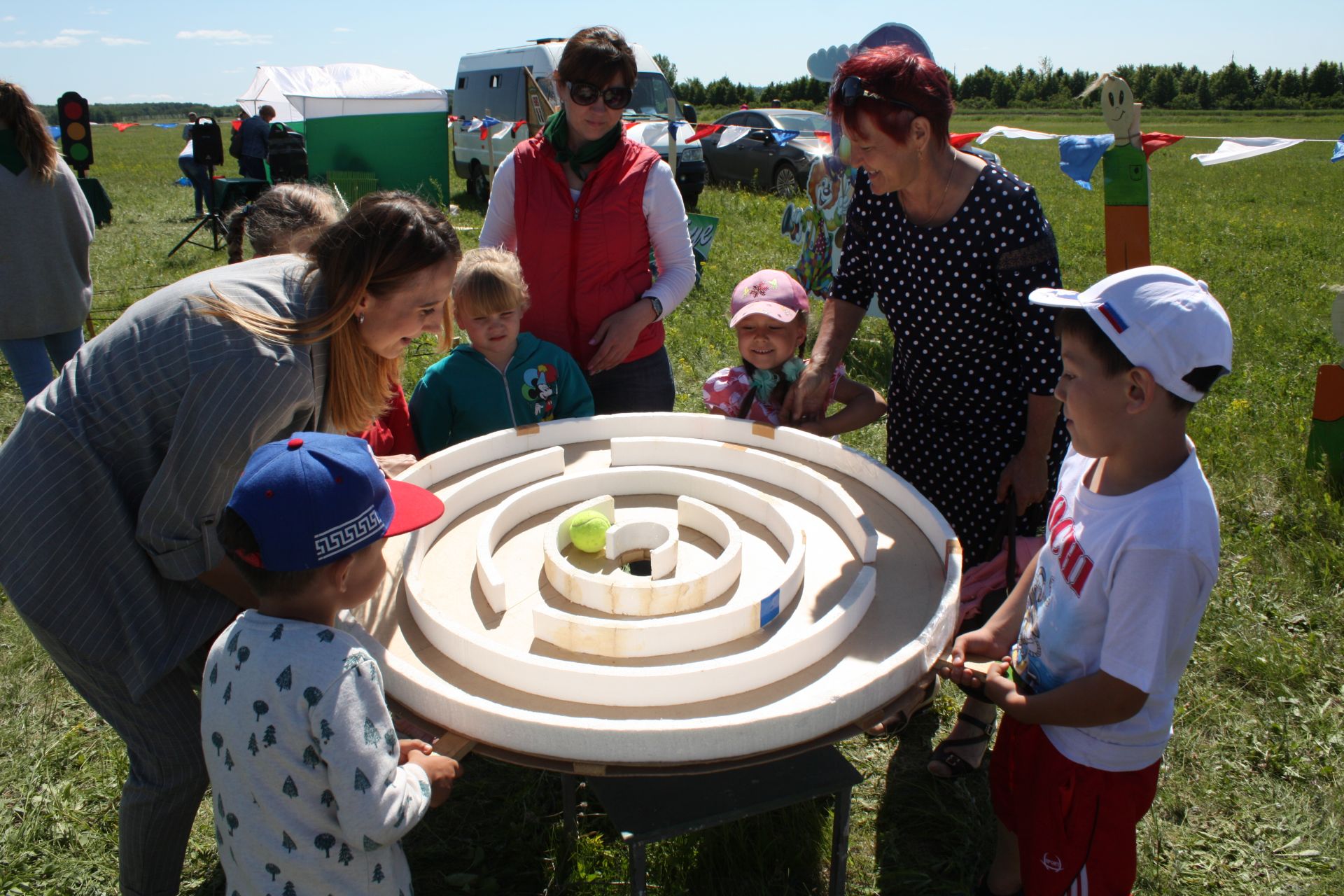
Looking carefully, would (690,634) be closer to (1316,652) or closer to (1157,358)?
(1157,358)

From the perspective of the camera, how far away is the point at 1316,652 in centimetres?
444

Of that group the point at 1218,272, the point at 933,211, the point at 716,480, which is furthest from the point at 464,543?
the point at 1218,272

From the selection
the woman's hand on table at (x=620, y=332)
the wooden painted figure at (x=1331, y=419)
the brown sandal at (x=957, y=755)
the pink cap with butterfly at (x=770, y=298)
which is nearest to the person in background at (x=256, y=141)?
the woman's hand on table at (x=620, y=332)

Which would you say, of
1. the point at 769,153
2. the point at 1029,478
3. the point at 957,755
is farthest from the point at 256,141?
the point at 1029,478

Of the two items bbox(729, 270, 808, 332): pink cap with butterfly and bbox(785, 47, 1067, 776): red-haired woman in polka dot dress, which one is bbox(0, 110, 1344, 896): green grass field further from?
bbox(729, 270, 808, 332): pink cap with butterfly

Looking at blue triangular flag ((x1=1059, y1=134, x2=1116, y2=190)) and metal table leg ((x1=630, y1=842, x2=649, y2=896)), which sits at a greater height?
blue triangular flag ((x1=1059, y1=134, x2=1116, y2=190))

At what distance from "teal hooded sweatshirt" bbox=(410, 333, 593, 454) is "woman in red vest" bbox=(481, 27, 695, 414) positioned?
0.16m

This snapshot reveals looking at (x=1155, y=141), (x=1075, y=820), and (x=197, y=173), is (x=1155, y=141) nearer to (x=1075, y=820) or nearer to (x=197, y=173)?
(x=1075, y=820)

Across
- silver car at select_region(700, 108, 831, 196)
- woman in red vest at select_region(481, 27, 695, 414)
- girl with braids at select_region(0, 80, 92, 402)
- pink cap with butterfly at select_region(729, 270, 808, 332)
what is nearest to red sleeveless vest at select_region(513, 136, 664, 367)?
woman in red vest at select_region(481, 27, 695, 414)

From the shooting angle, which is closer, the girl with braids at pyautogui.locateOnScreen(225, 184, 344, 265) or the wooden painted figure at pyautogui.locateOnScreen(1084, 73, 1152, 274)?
the girl with braids at pyautogui.locateOnScreen(225, 184, 344, 265)

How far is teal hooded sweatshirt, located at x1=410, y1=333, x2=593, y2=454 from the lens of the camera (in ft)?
12.9

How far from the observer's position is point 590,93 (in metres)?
3.61

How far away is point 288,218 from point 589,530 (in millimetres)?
1782

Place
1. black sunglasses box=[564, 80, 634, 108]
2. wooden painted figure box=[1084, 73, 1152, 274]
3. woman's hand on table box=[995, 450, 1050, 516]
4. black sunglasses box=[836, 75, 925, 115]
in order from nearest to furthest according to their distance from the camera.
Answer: black sunglasses box=[836, 75, 925, 115] < woman's hand on table box=[995, 450, 1050, 516] < black sunglasses box=[564, 80, 634, 108] < wooden painted figure box=[1084, 73, 1152, 274]
